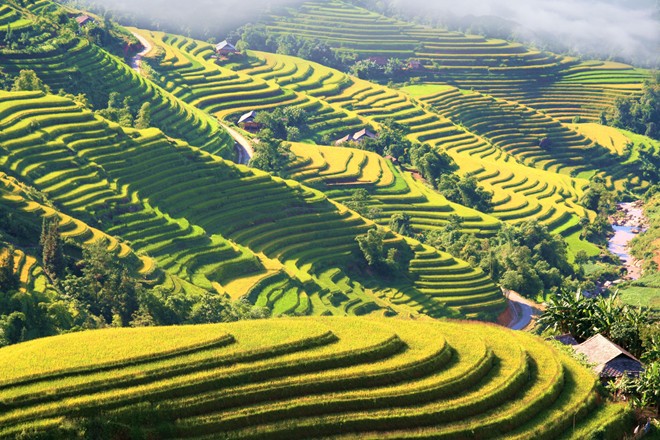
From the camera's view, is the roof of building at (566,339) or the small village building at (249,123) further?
the small village building at (249,123)

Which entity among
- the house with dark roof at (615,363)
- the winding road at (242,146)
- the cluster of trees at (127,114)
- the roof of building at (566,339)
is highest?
the house with dark roof at (615,363)

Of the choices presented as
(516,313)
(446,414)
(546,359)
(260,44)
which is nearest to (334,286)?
(516,313)

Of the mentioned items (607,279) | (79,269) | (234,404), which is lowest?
(607,279)

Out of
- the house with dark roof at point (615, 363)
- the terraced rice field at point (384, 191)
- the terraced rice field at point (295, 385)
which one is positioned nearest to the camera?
the terraced rice field at point (295, 385)

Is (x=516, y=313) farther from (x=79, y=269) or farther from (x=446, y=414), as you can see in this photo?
(x=446, y=414)

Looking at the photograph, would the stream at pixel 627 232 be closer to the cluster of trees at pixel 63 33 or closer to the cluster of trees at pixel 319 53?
the cluster of trees at pixel 319 53

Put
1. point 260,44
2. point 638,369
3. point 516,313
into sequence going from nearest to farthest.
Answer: point 638,369 < point 516,313 < point 260,44

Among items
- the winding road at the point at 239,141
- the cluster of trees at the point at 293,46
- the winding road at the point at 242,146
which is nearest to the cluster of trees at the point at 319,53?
the cluster of trees at the point at 293,46
